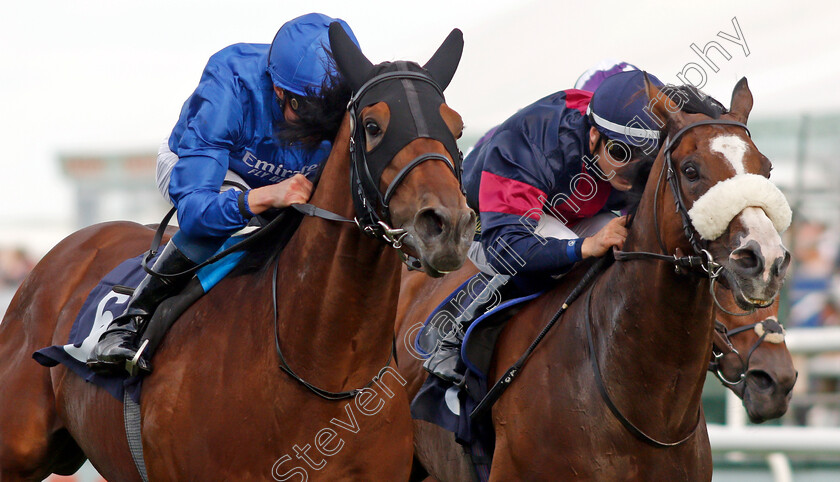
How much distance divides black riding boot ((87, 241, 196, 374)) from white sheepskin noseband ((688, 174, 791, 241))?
1927 mm

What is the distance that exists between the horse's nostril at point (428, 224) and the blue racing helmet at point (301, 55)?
3.00 ft

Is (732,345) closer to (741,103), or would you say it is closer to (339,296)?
(741,103)

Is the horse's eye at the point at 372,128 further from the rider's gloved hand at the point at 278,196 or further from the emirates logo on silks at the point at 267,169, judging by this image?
the emirates logo on silks at the point at 267,169

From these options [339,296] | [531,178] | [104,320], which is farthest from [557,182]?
[104,320]

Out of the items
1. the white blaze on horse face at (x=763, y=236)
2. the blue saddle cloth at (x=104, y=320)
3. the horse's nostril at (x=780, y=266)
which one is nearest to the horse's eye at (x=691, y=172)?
the white blaze on horse face at (x=763, y=236)

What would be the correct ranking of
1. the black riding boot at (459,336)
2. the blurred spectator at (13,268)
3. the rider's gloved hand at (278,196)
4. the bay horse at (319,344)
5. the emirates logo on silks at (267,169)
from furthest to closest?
the blurred spectator at (13,268), the black riding boot at (459,336), the emirates logo on silks at (267,169), the rider's gloved hand at (278,196), the bay horse at (319,344)

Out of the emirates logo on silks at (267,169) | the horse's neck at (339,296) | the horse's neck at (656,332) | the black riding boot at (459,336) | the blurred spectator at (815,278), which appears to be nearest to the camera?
the horse's neck at (339,296)

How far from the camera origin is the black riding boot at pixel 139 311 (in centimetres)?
378

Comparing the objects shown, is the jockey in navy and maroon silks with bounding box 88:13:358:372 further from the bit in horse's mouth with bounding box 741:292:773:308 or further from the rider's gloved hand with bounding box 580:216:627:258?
the bit in horse's mouth with bounding box 741:292:773:308

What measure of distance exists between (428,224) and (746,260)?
101 centimetres

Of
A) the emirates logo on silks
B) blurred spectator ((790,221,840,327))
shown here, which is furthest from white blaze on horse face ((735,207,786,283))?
blurred spectator ((790,221,840,327))

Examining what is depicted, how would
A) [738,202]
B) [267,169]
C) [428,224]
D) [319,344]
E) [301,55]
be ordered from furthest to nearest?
1. [267,169]
2. [301,55]
3. [319,344]
4. [738,202]
5. [428,224]

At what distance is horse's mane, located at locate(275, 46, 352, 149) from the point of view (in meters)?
3.42

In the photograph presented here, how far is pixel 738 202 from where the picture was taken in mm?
3072
